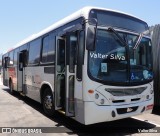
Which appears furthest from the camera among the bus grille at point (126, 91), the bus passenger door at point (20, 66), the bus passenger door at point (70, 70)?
the bus passenger door at point (20, 66)

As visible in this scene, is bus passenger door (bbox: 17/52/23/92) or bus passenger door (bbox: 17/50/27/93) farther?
bus passenger door (bbox: 17/52/23/92)

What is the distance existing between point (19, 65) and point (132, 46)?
316 inches

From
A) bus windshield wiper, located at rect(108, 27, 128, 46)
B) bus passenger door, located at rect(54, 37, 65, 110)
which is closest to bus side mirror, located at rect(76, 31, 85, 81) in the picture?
bus windshield wiper, located at rect(108, 27, 128, 46)

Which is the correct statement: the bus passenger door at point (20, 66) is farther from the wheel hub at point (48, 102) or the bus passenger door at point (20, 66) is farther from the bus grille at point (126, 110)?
the bus grille at point (126, 110)

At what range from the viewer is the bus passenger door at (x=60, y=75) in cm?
782

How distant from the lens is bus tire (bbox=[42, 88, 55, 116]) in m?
8.86

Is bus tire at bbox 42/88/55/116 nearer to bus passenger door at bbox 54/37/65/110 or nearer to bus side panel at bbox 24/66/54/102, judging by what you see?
bus side panel at bbox 24/66/54/102

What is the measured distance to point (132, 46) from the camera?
736cm

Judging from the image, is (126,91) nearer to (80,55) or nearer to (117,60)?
(117,60)

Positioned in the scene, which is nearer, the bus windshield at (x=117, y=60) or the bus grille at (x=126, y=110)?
the bus windshield at (x=117, y=60)

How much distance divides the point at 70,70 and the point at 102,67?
0.92 m

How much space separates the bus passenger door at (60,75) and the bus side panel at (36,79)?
0.83 m

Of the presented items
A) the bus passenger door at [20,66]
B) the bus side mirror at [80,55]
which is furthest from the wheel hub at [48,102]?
the bus passenger door at [20,66]

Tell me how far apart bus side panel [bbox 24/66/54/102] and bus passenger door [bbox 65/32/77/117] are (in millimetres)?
1595
